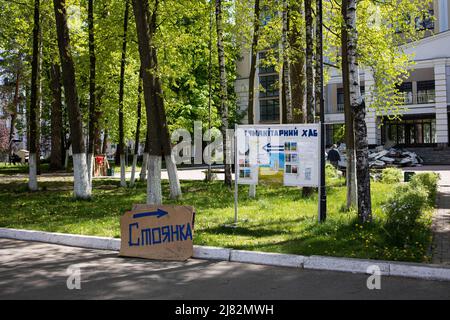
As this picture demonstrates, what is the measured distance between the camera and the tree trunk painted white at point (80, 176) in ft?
49.4

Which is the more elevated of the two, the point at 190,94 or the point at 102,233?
the point at 190,94

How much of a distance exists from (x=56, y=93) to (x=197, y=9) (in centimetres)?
1426

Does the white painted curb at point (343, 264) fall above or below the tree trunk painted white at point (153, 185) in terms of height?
below

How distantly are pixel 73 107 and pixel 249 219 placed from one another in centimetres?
759

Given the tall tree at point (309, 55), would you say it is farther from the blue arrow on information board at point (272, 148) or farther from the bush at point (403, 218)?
the bush at point (403, 218)

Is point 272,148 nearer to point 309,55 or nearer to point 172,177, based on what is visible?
point 309,55

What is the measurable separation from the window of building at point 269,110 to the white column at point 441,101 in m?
23.1

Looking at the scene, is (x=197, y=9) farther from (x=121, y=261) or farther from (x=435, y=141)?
(x=435, y=141)

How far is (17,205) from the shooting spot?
575 inches

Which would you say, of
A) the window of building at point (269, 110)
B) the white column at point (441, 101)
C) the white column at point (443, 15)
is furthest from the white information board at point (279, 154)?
the window of building at point (269, 110)

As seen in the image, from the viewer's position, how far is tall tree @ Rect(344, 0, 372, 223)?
9203mm

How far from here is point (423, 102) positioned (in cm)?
4109
